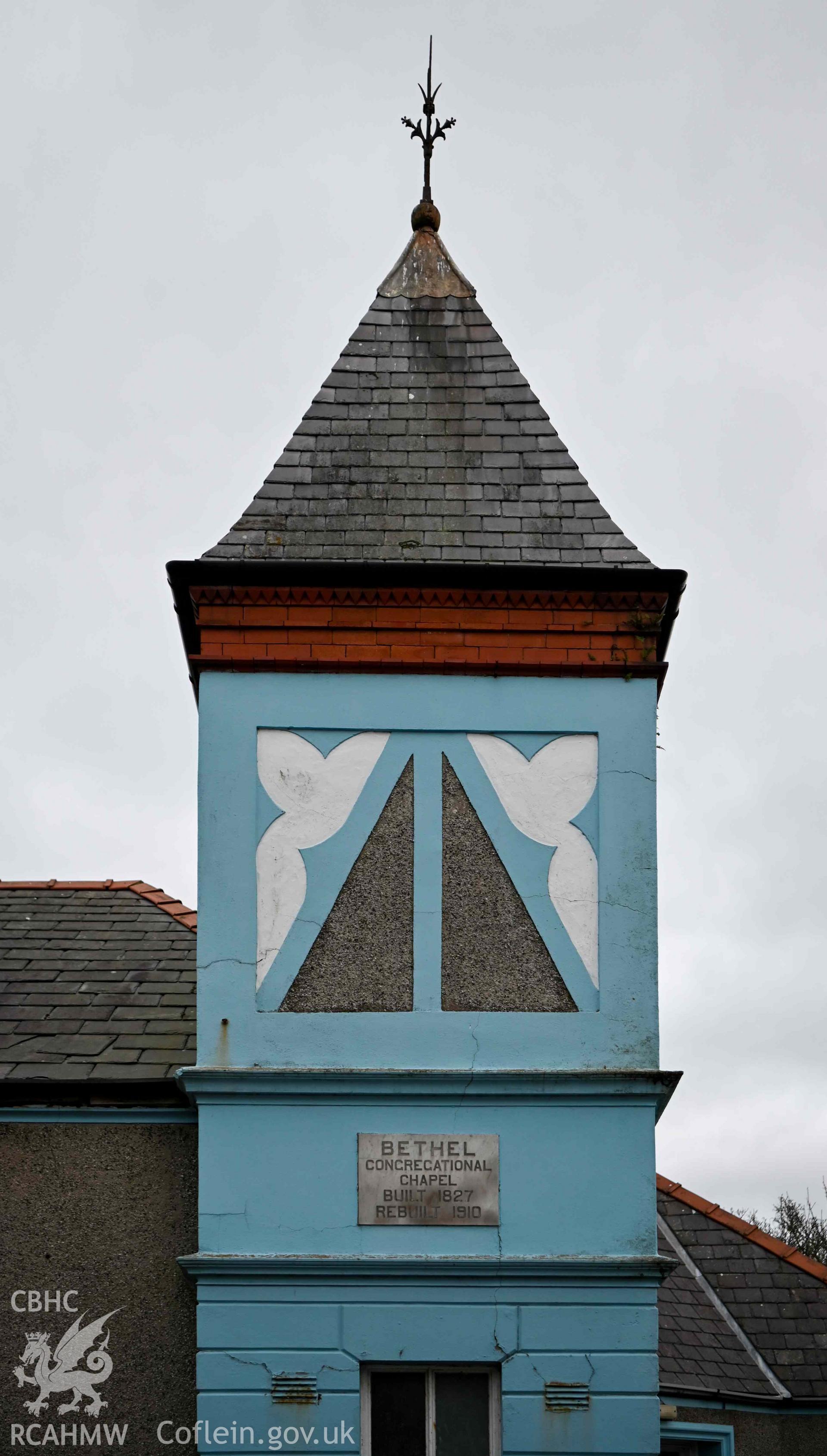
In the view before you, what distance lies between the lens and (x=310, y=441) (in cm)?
1212

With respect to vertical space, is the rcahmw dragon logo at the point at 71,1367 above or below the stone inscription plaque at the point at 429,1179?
below

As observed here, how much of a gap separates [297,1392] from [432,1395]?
78cm

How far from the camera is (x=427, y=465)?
11969 mm

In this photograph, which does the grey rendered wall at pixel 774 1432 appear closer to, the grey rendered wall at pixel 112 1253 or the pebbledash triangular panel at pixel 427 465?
the grey rendered wall at pixel 112 1253

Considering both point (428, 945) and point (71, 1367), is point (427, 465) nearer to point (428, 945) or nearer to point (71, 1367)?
point (428, 945)

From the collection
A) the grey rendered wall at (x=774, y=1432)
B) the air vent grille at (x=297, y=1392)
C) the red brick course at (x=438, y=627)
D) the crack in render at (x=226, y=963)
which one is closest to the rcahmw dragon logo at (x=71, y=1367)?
the air vent grille at (x=297, y=1392)

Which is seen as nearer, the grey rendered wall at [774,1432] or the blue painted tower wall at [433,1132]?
the blue painted tower wall at [433,1132]

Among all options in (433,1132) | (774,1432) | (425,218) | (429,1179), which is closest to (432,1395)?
(429,1179)

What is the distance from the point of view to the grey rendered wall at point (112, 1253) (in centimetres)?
1050

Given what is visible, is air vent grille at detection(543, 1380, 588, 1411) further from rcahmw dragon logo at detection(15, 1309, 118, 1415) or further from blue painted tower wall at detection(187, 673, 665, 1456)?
rcahmw dragon logo at detection(15, 1309, 118, 1415)

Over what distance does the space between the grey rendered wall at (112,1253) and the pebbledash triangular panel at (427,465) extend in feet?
12.7

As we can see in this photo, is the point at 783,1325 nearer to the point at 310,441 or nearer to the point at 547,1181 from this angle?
the point at 547,1181

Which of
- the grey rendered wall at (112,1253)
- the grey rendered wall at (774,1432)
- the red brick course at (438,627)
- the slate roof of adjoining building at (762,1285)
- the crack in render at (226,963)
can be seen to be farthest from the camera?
the slate roof of adjoining building at (762,1285)

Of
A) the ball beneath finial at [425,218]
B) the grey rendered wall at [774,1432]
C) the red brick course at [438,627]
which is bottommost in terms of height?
the grey rendered wall at [774,1432]
